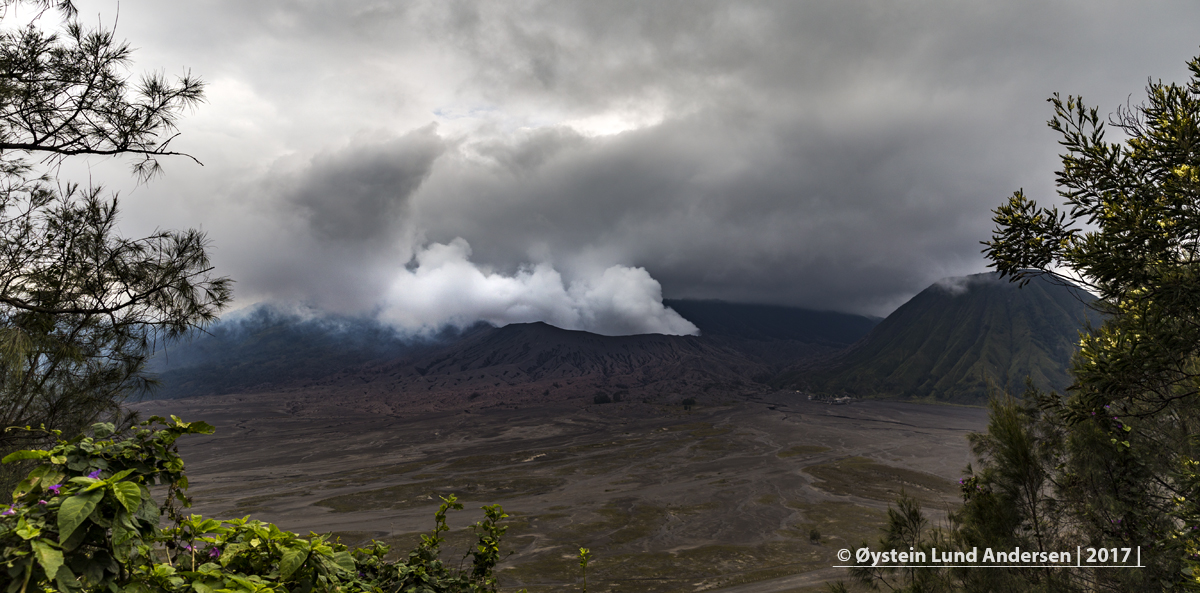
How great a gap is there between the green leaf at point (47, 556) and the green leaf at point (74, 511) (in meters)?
0.05

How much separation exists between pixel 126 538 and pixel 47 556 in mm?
246

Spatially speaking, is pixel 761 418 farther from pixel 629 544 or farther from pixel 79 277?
pixel 79 277

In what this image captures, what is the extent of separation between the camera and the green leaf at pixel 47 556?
1.56 m

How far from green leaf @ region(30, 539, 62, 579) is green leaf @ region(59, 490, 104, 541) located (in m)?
0.05

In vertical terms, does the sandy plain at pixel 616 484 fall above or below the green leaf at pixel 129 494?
below

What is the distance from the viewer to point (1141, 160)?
15.2 feet

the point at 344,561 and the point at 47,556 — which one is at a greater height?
the point at 47,556

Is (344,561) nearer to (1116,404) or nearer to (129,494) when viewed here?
(129,494)

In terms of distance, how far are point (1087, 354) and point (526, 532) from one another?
56.8 meters

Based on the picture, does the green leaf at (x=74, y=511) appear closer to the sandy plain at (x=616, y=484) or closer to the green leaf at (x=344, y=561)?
the green leaf at (x=344, y=561)

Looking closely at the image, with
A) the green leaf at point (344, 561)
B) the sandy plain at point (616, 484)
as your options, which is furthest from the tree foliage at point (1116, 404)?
the sandy plain at point (616, 484)

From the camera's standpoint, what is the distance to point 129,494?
1.84 m

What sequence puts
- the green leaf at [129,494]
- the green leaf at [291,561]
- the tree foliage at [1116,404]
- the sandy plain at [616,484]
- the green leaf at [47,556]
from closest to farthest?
the green leaf at [47,556]
the green leaf at [129,494]
the green leaf at [291,561]
the tree foliage at [1116,404]
the sandy plain at [616,484]

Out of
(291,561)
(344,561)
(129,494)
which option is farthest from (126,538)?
(344,561)
